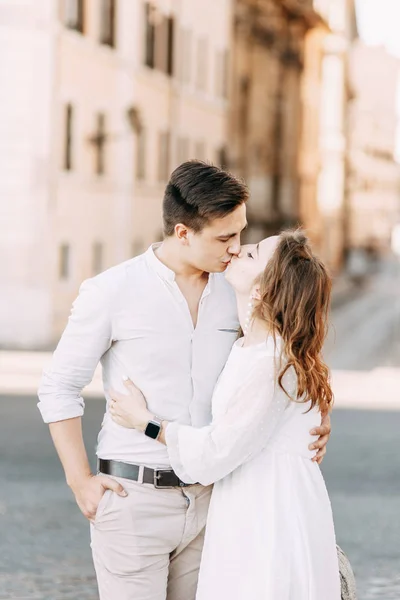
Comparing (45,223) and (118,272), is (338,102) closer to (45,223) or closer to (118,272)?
(45,223)

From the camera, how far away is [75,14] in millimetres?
24703

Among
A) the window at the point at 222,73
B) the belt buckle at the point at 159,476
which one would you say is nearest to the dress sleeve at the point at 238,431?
the belt buckle at the point at 159,476

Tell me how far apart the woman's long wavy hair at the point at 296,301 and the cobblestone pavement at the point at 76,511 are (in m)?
3.35

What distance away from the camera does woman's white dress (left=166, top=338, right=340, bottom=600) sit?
3441mm

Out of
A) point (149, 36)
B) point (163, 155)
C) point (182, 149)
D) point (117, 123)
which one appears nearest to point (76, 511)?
point (117, 123)

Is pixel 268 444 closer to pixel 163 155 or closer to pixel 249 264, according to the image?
pixel 249 264

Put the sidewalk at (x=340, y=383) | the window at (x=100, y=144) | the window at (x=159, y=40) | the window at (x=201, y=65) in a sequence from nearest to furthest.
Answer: the sidewalk at (x=340, y=383) < the window at (x=100, y=144) < the window at (x=159, y=40) < the window at (x=201, y=65)

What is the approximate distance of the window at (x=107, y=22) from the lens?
26.4m

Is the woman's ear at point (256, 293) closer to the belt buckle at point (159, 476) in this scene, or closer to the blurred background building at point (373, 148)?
the belt buckle at point (159, 476)

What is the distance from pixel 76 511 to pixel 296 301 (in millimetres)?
5594

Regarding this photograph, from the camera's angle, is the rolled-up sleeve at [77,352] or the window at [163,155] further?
the window at [163,155]

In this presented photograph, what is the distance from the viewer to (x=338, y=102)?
65.5 m

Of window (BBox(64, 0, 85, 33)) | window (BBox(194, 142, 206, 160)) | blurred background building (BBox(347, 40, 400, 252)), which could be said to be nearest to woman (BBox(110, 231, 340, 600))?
window (BBox(64, 0, 85, 33))

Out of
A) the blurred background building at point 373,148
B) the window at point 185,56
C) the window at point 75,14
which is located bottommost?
the blurred background building at point 373,148
